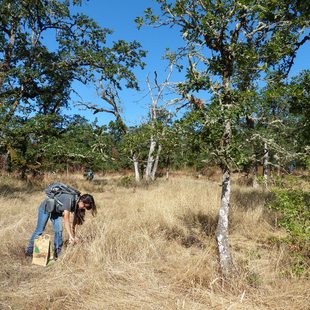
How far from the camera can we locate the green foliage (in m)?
4.18

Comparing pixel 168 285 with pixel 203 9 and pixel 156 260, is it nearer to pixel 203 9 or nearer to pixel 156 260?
pixel 156 260

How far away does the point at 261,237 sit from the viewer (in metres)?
6.54

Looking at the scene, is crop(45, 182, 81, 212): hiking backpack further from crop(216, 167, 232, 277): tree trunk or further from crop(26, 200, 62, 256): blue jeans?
crop(216, 167, 232, 277): tree trunk

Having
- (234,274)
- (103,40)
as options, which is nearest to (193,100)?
(234,274)

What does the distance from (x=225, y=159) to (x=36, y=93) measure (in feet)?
36.6

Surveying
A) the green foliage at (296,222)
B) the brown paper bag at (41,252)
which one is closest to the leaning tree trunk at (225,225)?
the green foliage at (296,222)

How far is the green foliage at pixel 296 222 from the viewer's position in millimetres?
4184

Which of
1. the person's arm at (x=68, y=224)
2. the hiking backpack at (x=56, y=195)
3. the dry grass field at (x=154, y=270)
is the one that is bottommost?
the dry grass field at (x=154, y=270)

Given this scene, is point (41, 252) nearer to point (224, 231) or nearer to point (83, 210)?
point (83, 210)

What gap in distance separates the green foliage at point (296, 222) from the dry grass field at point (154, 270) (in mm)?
248

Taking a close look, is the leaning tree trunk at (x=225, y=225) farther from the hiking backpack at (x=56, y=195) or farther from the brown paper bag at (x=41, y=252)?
the brown paper bag at (x=41, y=252)

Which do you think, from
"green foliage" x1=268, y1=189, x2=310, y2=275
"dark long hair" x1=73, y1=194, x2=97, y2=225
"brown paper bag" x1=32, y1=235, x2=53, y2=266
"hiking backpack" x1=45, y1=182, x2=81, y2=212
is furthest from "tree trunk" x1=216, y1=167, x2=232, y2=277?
"brown paper bag" x1=32, y1=235, x2=53, y2=266

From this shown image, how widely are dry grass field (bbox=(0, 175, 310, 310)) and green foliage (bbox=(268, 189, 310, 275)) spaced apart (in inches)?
9.7

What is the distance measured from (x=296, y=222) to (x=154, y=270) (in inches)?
77.8
